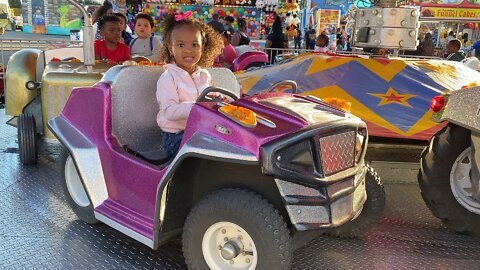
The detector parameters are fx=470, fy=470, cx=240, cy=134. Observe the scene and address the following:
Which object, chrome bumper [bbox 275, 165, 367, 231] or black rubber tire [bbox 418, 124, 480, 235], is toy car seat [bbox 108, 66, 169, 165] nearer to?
chrome bumper [bbox 275, 165, 367, 231]

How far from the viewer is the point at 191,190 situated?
202 centimetres

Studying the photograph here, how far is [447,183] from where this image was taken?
2449mm

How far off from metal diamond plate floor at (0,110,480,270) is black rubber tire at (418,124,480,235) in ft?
0.31

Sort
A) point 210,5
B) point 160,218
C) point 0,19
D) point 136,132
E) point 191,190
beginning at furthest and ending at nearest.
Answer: point 0,19, point 210,5, point 136,132, point 191,190, point 160,218

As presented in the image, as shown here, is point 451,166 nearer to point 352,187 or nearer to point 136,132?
point 352,187

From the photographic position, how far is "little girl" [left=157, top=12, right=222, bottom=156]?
2.09m

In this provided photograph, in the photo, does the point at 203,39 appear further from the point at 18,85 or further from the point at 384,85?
the point at 18,85

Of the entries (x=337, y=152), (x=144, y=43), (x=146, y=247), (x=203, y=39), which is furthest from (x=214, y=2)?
(x=337, y=152)

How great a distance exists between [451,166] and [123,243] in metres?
1.71

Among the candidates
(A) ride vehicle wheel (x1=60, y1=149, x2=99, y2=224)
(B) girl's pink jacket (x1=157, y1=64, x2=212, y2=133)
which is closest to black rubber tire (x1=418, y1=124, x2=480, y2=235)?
(B) girl's pink jacket (x1=157, y1=64, x2=212, y2=133)

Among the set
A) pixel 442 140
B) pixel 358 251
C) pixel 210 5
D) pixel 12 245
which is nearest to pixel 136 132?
pixel 12 245

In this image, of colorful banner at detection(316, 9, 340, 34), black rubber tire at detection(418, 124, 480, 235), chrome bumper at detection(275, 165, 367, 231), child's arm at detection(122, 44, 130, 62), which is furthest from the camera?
colorful banner at detection(316, 9, 340, 34)

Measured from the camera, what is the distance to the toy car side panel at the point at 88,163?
2178 millimetres

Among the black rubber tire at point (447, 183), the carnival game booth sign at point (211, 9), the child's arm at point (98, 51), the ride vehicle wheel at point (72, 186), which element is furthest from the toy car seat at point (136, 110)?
the carnival game booth sign at point (211, 9)
